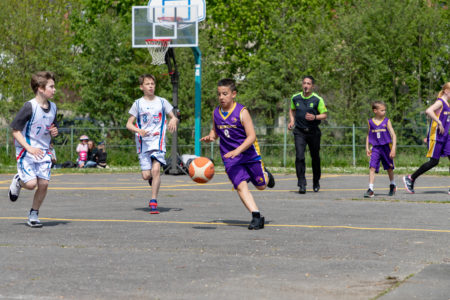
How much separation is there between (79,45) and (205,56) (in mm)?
14859

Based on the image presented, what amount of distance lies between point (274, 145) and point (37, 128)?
54.1 feet

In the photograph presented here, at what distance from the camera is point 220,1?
132 ft

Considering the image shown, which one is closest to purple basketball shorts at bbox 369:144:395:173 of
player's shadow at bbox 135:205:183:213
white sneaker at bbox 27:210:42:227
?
player's shadow at bbox 135:205:183:213

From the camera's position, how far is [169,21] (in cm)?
2206

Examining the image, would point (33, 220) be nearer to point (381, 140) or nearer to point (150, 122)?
point (150, 122)

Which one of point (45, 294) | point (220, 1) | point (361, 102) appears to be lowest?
point (45, 294)

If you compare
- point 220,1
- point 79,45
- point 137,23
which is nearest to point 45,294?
point 137,23

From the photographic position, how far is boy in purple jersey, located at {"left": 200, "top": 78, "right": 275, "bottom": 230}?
8.94m

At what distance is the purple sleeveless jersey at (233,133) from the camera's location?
9.07 m

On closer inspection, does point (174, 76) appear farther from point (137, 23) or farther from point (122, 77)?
point (122, 77)

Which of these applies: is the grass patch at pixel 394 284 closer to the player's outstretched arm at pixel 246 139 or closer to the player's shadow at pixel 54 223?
the player's outstretched arm at pixel 246 139

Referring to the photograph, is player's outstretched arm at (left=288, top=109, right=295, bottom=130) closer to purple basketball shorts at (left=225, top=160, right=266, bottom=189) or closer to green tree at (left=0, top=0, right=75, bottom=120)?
purple basketball shorts at (left=225, top=160, right=266, bottom=189)

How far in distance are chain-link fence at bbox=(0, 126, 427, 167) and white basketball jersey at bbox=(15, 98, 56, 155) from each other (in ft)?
51.3

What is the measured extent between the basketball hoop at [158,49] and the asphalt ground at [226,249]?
8.65m
